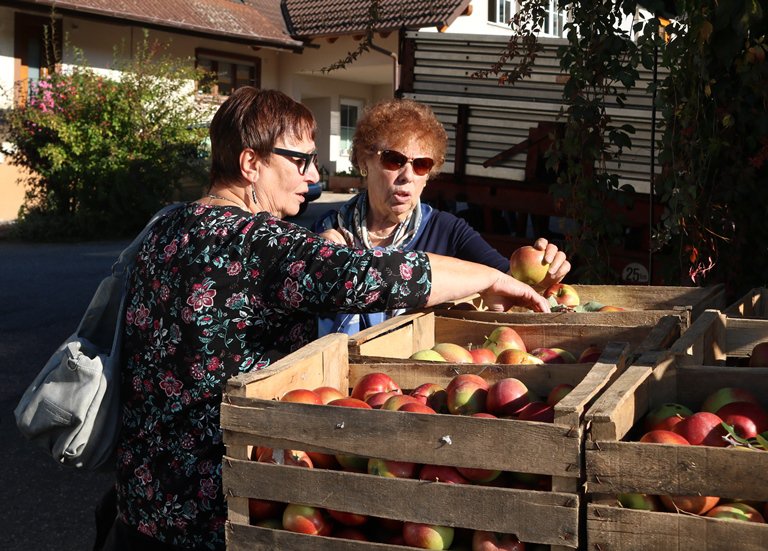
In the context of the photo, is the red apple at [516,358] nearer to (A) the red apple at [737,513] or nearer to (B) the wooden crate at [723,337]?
(B) the wooden crate at [723,337]

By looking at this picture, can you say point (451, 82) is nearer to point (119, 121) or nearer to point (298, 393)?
point (298, 393)

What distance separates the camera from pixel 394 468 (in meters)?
1.78

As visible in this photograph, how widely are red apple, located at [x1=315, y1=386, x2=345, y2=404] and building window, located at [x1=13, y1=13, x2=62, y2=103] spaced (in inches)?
633

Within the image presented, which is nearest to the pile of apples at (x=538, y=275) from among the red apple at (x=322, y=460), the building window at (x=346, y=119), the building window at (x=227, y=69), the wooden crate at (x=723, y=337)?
the wooden crate at (x=723, y=337)

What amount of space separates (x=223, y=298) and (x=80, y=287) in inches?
349

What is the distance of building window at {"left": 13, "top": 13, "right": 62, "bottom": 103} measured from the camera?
1695 cm

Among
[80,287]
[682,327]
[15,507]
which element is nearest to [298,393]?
[682,327]

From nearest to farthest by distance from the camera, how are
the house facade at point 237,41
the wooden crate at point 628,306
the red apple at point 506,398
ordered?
the red apple at point 506,398, the wooden crate at point 628,306, the house facade at point 237,41

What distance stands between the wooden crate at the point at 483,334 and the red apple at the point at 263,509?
21.3 inches

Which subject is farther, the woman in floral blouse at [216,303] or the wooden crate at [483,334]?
the wooden crate at [483,334]

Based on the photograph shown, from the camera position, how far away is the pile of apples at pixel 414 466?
5.70 feet

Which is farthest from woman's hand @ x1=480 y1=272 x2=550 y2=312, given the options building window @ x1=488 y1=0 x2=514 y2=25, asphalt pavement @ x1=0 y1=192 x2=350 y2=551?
building window @ x1=488 y1=0 x2=514 y2=25

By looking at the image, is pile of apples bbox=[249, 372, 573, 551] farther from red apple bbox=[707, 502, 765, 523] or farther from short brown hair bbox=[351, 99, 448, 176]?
short brown hair bbox=[351, 99, 448, 176]

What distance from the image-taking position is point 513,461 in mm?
1664
